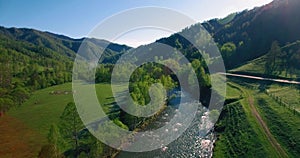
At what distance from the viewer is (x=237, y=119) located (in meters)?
66.1

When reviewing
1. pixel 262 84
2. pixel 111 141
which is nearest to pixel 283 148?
pixel 111 141

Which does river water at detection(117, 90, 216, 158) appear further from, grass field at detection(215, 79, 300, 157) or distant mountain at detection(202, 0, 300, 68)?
distant mountain at detection(202, 0, 300, 68)

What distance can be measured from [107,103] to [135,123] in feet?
125

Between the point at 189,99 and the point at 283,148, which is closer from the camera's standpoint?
the point at 283,148

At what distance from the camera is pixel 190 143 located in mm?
58219

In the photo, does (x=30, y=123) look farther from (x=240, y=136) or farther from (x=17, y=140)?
(x=240, y=136)

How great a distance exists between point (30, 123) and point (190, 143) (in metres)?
50.2

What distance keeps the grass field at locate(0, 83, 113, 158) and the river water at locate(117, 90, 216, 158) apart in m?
22.5

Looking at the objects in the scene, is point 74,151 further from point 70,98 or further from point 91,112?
point 70,98

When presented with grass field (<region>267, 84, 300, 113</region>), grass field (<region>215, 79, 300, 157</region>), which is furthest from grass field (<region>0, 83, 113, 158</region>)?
grass field (<region>267, 84, 300, 113</region>)

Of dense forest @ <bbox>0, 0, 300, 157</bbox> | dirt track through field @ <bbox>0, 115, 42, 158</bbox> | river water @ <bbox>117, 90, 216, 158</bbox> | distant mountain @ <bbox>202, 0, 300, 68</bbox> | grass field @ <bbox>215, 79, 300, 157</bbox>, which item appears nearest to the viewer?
grass field @ <bbox>215, 79, 300, 157</bbox>

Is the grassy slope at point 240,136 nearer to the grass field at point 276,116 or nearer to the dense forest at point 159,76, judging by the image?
the grass field at point 276,116

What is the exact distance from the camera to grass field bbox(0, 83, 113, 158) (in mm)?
59969

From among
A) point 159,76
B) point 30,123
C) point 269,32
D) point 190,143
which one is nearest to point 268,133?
point 190,143
